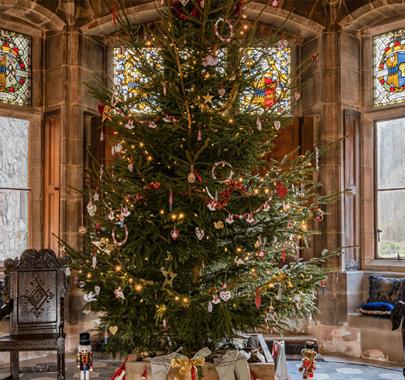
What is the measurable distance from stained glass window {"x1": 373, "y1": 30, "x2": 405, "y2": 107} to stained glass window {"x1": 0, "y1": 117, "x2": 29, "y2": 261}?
3.60 m

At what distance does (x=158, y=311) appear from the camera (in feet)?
9.66

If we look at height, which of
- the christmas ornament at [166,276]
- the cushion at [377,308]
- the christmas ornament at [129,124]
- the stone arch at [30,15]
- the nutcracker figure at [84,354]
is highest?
the stone arch at [30,15]

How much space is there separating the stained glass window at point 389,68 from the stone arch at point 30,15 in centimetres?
320

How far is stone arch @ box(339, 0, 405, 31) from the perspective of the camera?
18.1 feet

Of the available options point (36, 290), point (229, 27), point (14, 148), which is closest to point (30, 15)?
point (14, 148)

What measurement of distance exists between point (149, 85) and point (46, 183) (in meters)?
2.91

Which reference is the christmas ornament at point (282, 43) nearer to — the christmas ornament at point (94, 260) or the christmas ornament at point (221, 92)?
the christmas ornament at point (221, 92)

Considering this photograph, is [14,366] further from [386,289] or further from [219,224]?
[386,289]

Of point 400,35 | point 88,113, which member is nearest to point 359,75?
point 400,35

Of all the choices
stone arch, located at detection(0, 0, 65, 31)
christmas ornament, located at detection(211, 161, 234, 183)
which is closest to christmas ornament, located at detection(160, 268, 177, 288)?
christmas ornament, located at detection(211, 161, 234, 183)

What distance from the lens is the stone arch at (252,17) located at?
575 centimetres

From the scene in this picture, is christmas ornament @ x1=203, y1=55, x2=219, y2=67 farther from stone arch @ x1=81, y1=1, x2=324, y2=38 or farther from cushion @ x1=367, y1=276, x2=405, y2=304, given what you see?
cushion @ x1=367, y1=276, x2=405, y2=304

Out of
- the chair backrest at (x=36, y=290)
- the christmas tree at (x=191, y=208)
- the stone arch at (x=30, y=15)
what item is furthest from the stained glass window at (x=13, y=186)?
the christmas tree at (x=191, y=208)

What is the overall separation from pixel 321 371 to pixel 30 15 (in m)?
4.27
